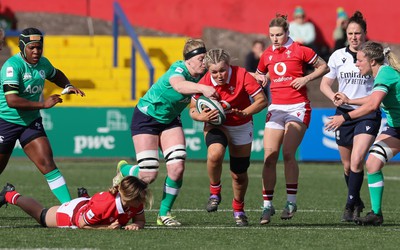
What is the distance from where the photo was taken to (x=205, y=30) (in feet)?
84.2

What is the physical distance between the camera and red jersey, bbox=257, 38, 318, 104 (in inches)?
447

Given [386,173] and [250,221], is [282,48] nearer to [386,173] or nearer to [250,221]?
[250,221]

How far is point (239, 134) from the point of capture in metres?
10.9

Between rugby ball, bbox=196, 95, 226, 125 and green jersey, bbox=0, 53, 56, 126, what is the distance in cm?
166

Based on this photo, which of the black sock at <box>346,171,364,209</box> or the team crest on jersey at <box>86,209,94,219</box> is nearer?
the team crest on jersey at <box>86,209,94,219</box>

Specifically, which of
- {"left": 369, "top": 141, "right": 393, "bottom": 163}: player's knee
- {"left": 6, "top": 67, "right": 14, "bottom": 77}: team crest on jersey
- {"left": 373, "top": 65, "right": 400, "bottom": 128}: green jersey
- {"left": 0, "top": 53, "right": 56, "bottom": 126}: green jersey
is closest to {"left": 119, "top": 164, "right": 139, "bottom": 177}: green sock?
{"left": 0, "top": 53, "right": 56, "bottom": 126}: green jersey

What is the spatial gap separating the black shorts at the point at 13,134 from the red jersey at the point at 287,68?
2553 mm

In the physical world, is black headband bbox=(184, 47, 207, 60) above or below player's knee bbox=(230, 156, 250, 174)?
above

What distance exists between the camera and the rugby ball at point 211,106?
10438 millimetres

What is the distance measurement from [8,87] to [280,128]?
9.40 feet

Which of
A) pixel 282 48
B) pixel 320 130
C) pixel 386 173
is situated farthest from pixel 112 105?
pixel 282 48

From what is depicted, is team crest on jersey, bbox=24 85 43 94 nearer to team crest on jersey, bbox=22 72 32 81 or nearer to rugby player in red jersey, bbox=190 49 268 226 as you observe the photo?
team crest on jersey, bbox=22 72 32 81

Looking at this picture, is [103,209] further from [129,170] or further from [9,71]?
[9,71]

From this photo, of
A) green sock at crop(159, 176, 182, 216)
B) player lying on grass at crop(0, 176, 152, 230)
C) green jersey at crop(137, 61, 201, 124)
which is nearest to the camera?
player lying on grass at crop(0, 176, 152, 230)
